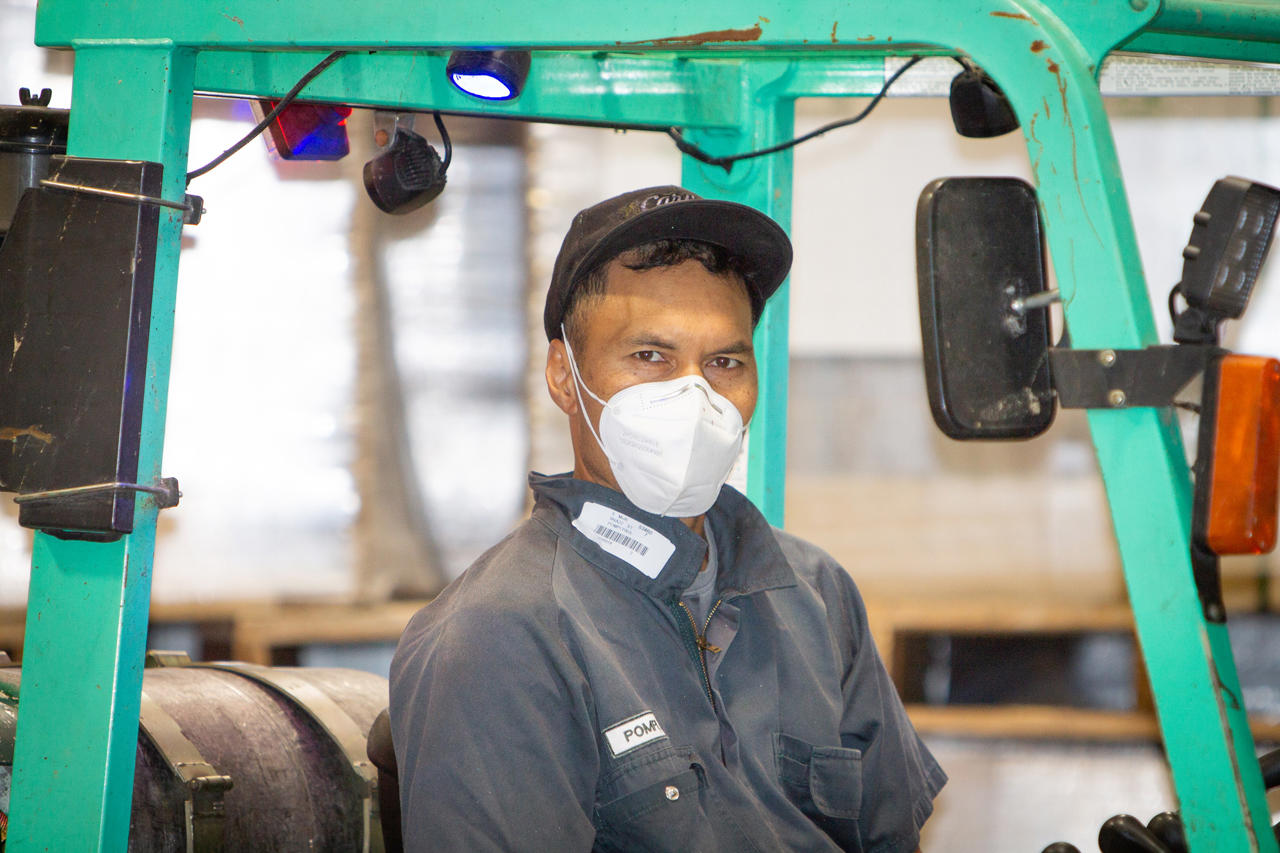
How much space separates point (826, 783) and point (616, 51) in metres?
1.21

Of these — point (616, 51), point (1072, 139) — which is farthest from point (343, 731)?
point (1072, 139)

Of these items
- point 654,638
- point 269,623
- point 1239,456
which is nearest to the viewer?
point 1239,456

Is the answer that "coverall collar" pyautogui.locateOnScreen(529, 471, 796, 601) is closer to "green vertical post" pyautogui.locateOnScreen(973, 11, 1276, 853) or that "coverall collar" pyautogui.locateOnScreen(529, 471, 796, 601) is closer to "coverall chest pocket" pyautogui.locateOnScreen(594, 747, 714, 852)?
"coverall chest pocket" pyautogui.locateOnScreen(594, 747, 714, 852)

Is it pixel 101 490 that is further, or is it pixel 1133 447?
pixel 101 490

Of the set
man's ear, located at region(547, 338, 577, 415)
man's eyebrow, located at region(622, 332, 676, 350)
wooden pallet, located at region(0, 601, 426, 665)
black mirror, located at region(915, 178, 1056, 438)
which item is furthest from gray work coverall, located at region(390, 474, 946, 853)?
wooden pallet, located at region(0, 601, 426, 665)

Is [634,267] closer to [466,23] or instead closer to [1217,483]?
[466,23]

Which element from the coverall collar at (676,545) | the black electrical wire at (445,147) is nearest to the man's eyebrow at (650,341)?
the coverall collar at (676,545)

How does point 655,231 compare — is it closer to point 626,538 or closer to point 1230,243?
point 626,538

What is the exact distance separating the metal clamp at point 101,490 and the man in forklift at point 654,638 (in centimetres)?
42

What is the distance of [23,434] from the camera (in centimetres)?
184

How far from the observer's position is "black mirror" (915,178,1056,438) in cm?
153

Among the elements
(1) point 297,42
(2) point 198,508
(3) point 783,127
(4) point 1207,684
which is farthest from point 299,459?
(4) point 1207,684

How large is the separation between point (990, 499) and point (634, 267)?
9.95 ft

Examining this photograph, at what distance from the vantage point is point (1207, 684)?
1.48 metres
